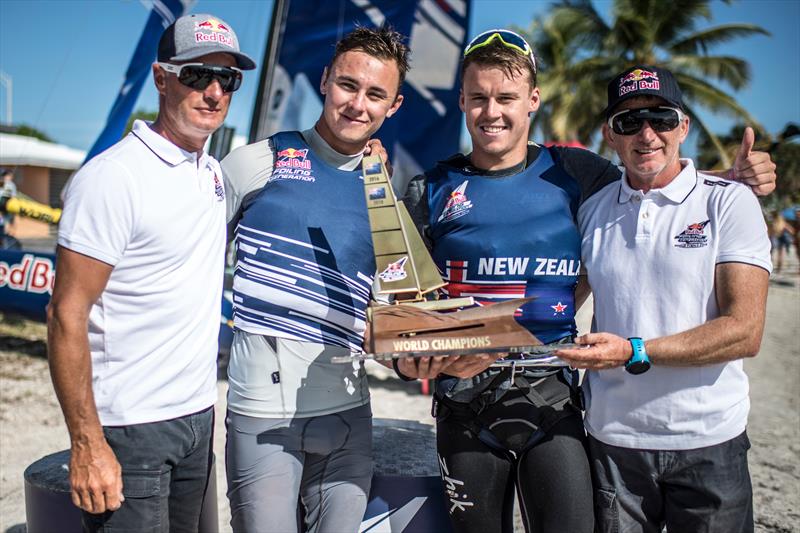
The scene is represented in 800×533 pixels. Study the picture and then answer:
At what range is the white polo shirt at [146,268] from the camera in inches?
72.5

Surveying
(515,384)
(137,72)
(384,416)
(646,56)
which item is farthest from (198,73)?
(646,56)

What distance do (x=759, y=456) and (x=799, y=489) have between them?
703mm

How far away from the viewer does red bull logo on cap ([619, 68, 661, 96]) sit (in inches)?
87.9

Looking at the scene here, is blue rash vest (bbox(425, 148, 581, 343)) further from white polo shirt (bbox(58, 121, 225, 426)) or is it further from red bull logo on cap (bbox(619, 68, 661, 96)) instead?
white polo shirt (bbox(58, 121, 225, 426))

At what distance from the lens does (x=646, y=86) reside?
2232 millimetres

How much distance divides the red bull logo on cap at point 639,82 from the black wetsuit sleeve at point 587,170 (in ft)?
1.03

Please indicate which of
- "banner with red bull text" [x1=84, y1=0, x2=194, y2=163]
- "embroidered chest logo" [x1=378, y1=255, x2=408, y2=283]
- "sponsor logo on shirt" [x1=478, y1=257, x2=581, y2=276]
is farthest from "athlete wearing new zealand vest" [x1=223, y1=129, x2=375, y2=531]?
"banner with red bull text" [x1=84, y1=0, x2=194, y2=163]

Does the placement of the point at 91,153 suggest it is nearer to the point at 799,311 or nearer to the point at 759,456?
the point at 759,456

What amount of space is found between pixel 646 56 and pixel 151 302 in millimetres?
24674

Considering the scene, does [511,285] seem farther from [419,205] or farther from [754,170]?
[754,170]

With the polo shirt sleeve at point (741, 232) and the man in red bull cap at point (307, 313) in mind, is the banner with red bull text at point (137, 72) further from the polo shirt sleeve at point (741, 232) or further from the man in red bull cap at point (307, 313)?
the polo shirt sleeve at point (741, 232)

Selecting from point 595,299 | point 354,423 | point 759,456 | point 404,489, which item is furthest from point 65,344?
point 759,456

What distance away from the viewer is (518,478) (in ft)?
7.32

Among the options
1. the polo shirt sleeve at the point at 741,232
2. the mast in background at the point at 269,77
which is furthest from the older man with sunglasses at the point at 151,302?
the mast in background at the point at 269,77
